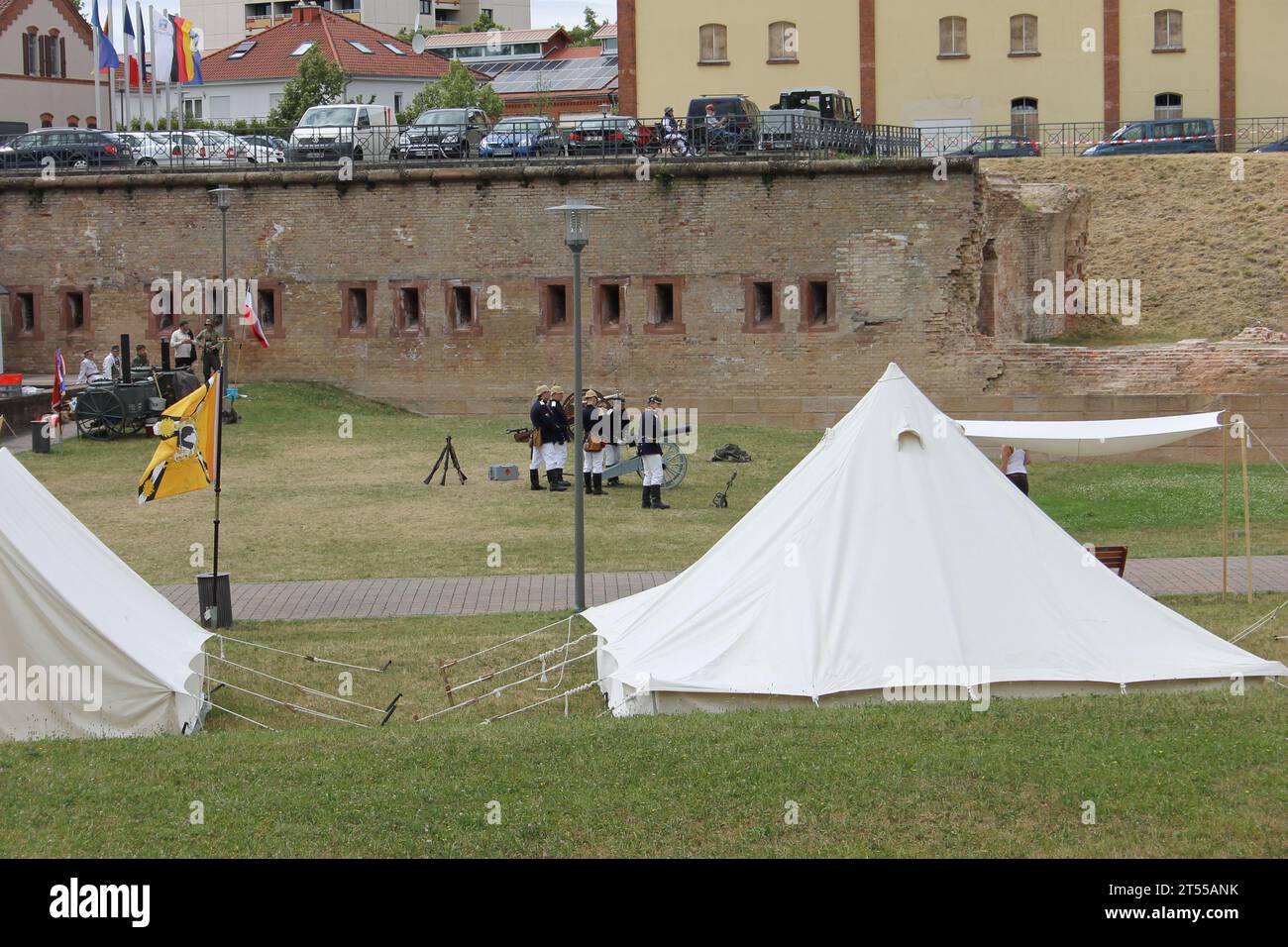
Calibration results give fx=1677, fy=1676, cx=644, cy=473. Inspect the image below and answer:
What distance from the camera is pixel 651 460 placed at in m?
22.8

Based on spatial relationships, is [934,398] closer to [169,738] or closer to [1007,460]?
[1007,460]

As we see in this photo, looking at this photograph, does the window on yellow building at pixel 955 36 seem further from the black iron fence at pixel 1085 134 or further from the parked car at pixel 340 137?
the parked car at pixel 340 137

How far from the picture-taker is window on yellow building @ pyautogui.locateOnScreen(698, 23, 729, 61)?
53531 mm

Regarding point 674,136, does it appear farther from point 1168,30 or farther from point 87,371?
point 1168,30

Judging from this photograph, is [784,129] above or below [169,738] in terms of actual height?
above

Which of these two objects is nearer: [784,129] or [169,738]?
[169,738]

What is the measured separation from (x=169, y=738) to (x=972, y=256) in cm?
2722

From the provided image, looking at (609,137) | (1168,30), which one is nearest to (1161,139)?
(1168,30)

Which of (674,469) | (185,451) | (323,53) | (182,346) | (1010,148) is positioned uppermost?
(323,53)

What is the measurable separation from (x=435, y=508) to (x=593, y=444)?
7.96 feet

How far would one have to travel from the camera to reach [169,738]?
10.8 m

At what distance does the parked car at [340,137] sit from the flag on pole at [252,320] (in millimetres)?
4078

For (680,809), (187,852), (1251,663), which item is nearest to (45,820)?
(187,852)

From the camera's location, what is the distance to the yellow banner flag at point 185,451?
49.5 feet
